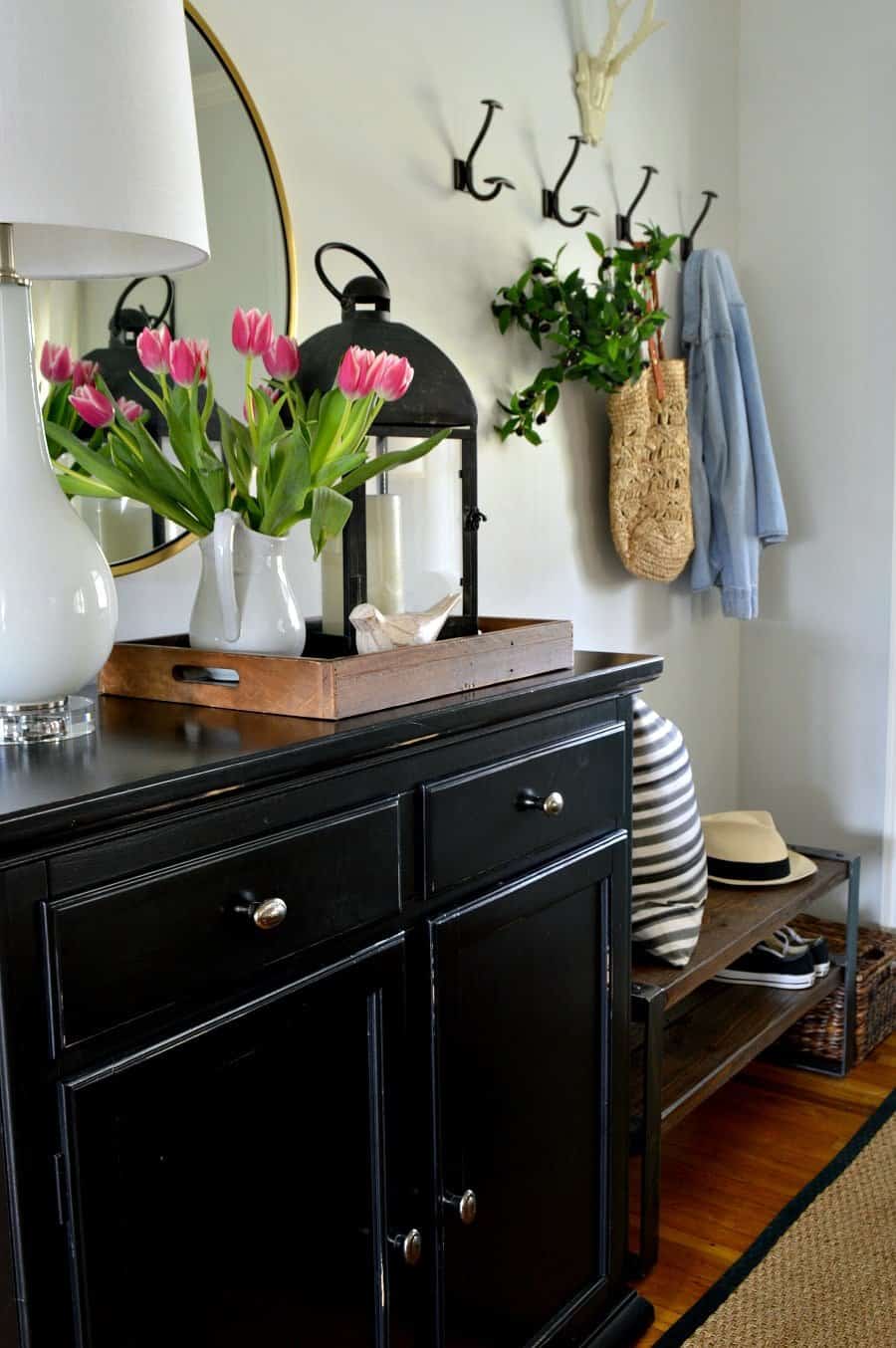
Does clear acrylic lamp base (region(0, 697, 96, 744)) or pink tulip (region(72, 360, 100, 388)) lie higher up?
pink tulip (region(72, 360, 100, 388))

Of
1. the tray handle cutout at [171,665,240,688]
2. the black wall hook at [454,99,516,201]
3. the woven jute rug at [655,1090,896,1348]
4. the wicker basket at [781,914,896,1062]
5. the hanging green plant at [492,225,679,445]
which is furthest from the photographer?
the wicker basket at [781,914,896,1062]

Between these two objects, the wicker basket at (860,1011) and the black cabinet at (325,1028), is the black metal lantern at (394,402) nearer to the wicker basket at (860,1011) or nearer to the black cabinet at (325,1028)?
the black cabinet at (325,1028)

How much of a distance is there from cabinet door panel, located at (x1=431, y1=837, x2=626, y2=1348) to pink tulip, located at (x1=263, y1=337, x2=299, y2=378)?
0.59m

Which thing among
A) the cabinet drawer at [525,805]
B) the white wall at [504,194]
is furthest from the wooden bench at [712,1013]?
the white wall at [504,194]

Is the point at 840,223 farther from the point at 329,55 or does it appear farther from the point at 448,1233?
the point at 448,1233

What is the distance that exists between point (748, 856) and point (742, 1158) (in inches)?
20.8

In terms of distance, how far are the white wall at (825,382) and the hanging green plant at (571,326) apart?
74cm

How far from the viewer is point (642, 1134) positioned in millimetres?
1763

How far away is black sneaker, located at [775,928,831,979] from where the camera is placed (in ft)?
7.80

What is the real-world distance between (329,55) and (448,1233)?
4.99 ft

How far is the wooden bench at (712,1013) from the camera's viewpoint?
5.77ft

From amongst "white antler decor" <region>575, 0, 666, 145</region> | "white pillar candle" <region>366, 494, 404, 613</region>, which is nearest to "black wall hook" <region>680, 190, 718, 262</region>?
"white antler decor" <region>575, 0, 666, 145</region>

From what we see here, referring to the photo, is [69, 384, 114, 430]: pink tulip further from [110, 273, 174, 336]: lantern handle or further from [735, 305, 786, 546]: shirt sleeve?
[735, 305, 786, 546]: shirt sleeve

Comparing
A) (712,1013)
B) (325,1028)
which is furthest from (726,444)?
(325,1028)
